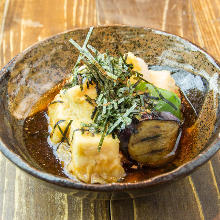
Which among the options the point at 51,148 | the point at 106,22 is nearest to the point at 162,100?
the point at 51,148

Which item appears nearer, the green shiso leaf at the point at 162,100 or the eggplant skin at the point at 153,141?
the eggplant skin at the point at 153,141

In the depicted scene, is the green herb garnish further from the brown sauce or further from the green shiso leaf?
the brown sauce

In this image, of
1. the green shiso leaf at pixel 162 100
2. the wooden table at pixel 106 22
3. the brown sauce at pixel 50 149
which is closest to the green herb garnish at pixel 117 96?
the green shiso leaf at pixel 162 100

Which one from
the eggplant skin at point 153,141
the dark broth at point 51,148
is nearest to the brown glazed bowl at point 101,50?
the dark broth at point 51,148

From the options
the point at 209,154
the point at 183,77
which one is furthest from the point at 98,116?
the point at 183,77

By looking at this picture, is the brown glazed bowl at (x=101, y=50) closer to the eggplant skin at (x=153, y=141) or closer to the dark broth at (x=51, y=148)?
the dark broth at (x=51, y=148)

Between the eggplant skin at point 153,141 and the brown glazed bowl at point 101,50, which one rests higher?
the brown glazed bowl at point 101,50
